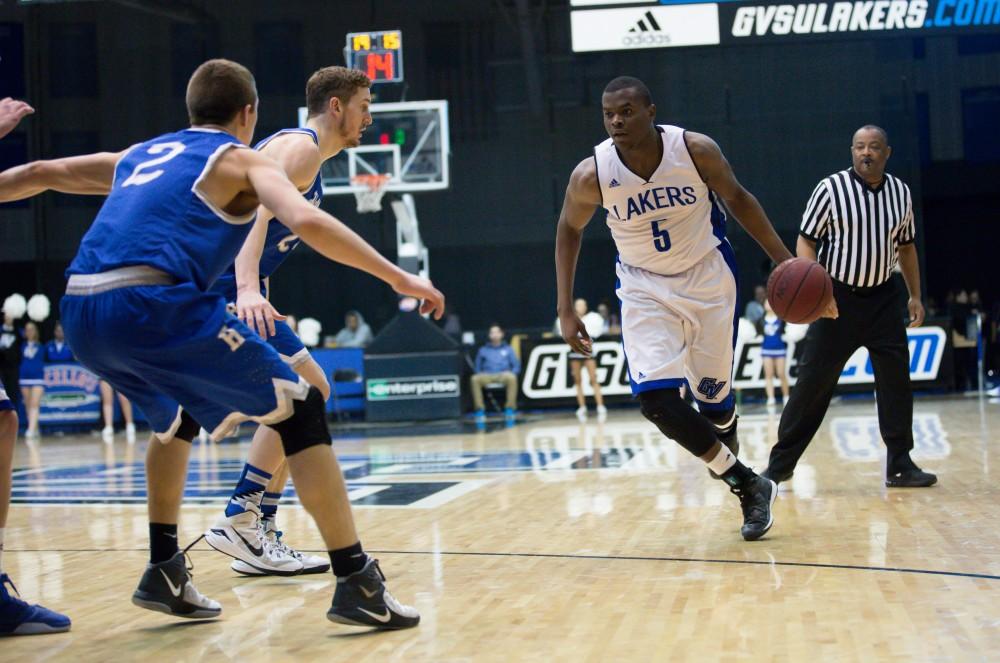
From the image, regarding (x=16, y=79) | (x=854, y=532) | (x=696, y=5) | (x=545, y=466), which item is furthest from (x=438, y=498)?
(x=16, y=79)

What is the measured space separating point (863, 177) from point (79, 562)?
4.14 meters

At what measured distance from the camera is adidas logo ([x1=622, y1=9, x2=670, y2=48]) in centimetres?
1384

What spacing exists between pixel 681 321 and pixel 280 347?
5.53 ft

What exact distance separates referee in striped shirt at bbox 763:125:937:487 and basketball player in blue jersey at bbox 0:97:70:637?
12.0 feet

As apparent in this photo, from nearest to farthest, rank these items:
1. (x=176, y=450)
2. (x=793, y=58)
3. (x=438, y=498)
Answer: (x=176, y=450) < (x=438, y=498) < (x=793, y=58)

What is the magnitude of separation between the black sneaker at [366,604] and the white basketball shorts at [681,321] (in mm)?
1789

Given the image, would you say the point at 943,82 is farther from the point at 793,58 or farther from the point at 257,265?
the point at 257,265

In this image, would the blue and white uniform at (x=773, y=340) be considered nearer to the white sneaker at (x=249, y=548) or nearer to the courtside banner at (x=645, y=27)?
the courtside banner at (x=645, y=27)

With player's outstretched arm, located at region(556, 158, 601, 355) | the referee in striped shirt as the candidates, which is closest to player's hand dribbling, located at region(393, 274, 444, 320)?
player's outstretched arm, located at region(556, 158, 601, 355)

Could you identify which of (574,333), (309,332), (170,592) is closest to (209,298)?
(170,592)

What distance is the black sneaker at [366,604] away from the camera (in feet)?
10.3

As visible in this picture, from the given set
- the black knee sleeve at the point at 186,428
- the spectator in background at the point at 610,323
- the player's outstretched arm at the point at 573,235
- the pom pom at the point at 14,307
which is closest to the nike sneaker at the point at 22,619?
the black knee sleeve at the point at 186,428

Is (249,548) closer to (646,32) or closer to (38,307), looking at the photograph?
(646,32)

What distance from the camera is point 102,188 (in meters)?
3.61
